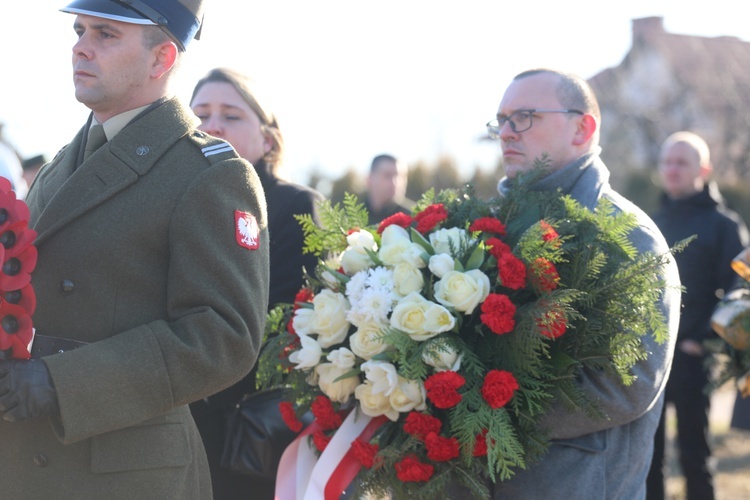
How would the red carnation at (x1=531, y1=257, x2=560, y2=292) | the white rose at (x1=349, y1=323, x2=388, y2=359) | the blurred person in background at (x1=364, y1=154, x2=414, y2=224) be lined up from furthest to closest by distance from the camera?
the blurred person in background at (x1=364, y1=154, x2=414, y2=224)
the white rose at (x1=349, y1=323, x2=388, y2=359)
the red carnation at (x1=531, y1=257, x2=560, y2=292)

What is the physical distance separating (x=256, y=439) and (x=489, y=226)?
1.22 metres

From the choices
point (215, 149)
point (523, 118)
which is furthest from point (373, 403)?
point (523, 118)

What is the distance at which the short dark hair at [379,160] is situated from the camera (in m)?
8.61

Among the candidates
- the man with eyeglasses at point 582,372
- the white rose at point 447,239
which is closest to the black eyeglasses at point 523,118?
the man with eyeglasses at point 582,372

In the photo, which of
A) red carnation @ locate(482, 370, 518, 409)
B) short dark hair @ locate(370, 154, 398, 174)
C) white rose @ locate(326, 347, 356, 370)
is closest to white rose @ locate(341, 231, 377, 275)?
white rose @ locate(326, 347, 356, 370)

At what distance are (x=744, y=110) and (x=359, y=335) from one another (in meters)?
22.6

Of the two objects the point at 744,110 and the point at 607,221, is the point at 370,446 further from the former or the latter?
the point at 744,110

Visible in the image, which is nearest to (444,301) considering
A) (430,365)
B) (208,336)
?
(430,365)

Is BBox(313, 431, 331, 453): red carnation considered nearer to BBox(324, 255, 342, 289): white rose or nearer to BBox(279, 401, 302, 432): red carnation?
BBox(279, 401, 302, 432): red carnation

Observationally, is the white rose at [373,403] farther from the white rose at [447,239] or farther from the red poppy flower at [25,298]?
the red poppy flower at [25,298]

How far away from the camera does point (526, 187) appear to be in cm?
322

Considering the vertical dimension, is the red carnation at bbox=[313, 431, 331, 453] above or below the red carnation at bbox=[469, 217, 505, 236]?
below

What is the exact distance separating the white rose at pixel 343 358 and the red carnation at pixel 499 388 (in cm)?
46

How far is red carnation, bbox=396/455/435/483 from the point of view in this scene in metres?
2.81
